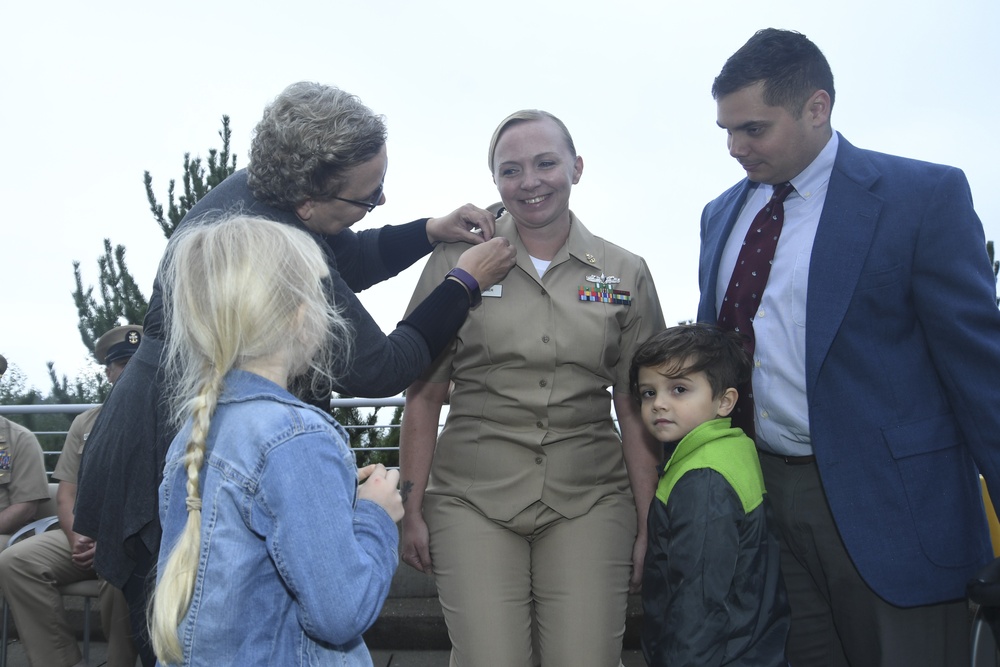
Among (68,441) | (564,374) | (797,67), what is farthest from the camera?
(68,441)

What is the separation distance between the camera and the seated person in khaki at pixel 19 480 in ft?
13.9

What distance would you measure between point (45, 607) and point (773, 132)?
141 inches

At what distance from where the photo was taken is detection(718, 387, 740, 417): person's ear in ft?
7.22

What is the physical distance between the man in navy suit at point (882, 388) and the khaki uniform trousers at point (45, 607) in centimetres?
298

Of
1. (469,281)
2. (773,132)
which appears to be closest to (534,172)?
(469,281)

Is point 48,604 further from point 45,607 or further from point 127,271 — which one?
point 127,271

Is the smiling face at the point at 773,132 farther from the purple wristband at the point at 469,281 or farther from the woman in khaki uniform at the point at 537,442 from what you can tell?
the purple wristband at the point at 469,281

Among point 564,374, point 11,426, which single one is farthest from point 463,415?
point 11,426

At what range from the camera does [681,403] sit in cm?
218

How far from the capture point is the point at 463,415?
2504 mm

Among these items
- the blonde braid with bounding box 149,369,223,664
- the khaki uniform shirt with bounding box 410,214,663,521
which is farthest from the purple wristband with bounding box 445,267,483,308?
the blonde braid with bounding box 149,369,223,664

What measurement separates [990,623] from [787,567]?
509 mm

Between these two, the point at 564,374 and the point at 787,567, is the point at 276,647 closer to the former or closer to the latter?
the point at 564,374

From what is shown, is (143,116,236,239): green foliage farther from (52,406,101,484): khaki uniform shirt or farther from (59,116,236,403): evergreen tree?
(52,406,101,484): khaki uniform shirt
